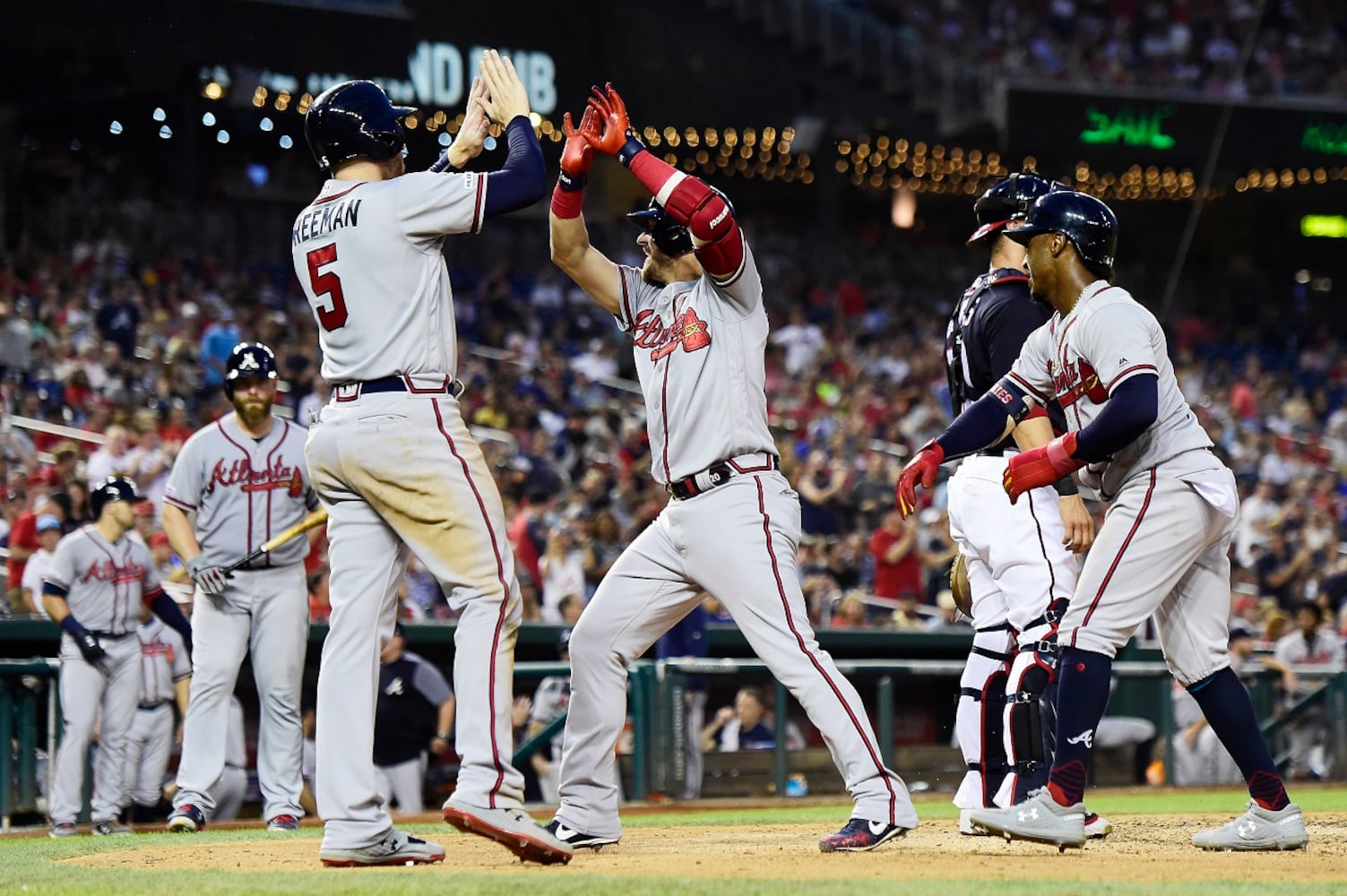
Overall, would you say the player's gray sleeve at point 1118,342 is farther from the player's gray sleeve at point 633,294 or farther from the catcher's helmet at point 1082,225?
the player's gray sleeve at point 633,294

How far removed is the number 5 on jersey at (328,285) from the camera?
4621 mm

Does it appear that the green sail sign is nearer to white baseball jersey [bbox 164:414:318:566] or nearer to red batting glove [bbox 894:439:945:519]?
white baseball jersey [bbox 164:414:318:566]

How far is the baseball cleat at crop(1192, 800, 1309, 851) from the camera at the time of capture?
4922mm

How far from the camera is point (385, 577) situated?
15.3ft

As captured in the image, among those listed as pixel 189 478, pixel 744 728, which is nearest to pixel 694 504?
pixel 189 478

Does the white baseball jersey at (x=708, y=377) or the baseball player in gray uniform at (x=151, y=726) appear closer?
the white baseball jersey at (x=708, y=377)

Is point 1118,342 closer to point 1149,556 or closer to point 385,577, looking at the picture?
point 1149,556

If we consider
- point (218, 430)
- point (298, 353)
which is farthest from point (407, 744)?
point (298, 353)

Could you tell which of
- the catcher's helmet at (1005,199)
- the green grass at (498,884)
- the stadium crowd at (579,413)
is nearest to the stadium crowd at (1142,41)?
the stadium crowd at (579,413)

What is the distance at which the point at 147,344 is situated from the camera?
589 inches

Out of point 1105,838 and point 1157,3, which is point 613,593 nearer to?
point 1105,838

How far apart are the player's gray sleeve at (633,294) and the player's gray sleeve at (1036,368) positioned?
112 centimetres

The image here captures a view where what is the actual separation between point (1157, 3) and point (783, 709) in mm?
20696

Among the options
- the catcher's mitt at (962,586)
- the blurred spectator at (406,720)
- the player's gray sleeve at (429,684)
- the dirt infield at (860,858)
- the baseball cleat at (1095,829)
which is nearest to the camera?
the dirt infield at (860,858)
